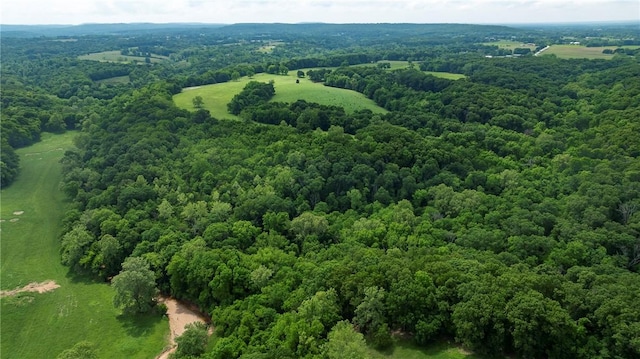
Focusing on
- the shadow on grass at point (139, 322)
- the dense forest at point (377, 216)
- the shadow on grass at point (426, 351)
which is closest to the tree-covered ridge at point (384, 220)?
the dense forest at point (377, 216)

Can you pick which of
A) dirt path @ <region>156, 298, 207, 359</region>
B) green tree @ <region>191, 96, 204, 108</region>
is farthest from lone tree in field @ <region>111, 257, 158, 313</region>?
green tree @ <region>191, 96, 204, 108</region>

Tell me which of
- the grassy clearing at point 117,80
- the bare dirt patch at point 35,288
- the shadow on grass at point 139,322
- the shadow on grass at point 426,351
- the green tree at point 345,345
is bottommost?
the shadow on grass at point 139,322

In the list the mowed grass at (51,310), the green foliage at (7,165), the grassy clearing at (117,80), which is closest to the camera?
the mowed grass at (51,310)

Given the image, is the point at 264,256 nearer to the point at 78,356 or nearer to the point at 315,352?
the point at 315,352

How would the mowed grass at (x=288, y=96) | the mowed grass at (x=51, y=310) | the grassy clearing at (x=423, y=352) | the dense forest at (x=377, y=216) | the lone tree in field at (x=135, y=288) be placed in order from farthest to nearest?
the mowed grass at (x=288, y=96) < the lone tree in field at (x=135, y=288) < the mowed grass at (x=51, y=310) < the dense forest at (x=377, y=216) < the grassy clearing at (x=423, y=352)

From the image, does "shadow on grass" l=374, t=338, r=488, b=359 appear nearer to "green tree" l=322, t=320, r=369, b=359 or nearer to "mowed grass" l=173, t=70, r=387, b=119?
"green tree" l=322, t=320, r=369, b=359

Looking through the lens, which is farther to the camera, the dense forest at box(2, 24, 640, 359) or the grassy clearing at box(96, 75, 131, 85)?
the grassy clearing at box(96, 75, 131, 85)

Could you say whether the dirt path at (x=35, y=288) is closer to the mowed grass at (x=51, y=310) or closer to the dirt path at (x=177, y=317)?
the mowed grass at (x=51, y=310)
